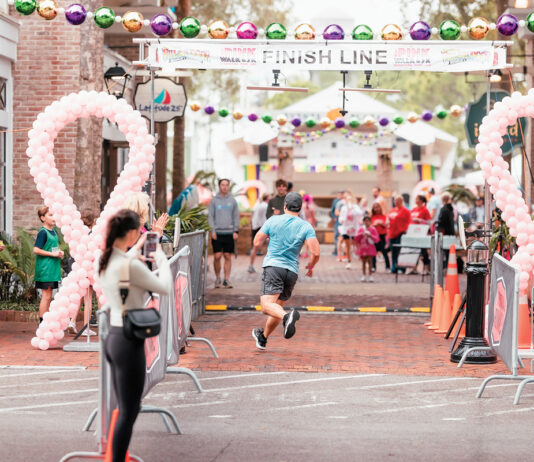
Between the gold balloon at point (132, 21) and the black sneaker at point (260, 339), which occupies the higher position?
the gold balloon at point (132, 21)

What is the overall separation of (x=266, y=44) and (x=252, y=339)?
3736 mm

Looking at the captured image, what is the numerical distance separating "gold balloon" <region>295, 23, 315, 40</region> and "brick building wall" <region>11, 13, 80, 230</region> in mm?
6274

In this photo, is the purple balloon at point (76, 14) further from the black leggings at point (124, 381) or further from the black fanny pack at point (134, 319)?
the black leggings at point (124, 381)

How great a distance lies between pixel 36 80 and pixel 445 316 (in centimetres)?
875

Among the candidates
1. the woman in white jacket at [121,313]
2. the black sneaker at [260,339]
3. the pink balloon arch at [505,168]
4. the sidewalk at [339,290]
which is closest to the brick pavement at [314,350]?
the black sneaker at [260,339]

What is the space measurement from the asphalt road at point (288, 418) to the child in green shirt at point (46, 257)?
7.58ft

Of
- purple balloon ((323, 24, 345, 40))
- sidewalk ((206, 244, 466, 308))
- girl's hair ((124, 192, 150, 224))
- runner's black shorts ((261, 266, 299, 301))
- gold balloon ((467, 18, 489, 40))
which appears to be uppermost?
gold balloon ((467, 18, 489, 40))

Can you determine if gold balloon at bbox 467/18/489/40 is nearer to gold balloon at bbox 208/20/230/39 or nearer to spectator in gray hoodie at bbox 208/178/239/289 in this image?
gold balloon at bbox 208/20/230/39

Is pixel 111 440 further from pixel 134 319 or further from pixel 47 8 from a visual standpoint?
pixel 47 8

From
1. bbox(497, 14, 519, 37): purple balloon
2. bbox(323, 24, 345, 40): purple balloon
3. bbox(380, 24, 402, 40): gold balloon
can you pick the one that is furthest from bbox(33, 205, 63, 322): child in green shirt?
bbox(497, 14, 519, 37): purple balloon

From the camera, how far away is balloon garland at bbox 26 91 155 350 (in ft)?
38.1

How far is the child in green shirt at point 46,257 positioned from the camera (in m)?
12.4

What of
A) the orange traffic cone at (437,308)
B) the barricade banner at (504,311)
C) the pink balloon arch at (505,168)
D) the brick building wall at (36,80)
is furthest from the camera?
the brick building wall at (36,80)

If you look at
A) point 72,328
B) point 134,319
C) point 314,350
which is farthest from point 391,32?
point 134,319
